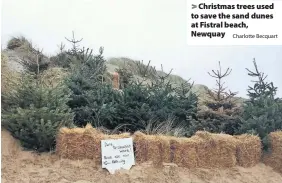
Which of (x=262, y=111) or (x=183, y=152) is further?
(x=262, y=111)

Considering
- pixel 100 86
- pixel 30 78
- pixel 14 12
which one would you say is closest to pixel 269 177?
pixel 100 86

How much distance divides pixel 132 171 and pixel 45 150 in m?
1.52

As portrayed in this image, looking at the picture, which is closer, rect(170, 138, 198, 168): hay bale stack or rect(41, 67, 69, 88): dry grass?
rect(170, 138, 198, 168): hay bale stack

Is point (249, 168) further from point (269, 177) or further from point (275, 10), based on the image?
point (275, 10)

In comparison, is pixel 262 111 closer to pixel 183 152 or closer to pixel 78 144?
pixel 183 152

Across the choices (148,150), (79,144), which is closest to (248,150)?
(148,150)

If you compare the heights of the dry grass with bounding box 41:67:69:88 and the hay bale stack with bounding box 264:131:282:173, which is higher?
the dry grass with bounding box 41:67:69:88

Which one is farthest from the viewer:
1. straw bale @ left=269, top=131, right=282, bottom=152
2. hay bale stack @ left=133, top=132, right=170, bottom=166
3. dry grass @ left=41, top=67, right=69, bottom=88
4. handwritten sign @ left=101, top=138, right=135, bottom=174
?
dry grass @ left=41, top=67, right=69, bottom=88

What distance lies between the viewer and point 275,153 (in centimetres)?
998

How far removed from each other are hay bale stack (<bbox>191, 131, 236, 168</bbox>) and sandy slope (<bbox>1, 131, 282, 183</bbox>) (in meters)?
0.16

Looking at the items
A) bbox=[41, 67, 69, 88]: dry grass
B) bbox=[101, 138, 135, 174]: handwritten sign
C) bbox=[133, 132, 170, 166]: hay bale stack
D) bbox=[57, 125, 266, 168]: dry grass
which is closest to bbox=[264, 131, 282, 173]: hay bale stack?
bbox=[57, 125, 266, 168]: dry grass

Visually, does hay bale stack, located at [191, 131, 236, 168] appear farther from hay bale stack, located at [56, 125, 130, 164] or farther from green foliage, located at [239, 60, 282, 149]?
hay bale stack, located at [56, 125, 130, 164]

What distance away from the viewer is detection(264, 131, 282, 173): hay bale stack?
9.92 metres

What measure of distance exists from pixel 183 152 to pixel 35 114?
2.54m
